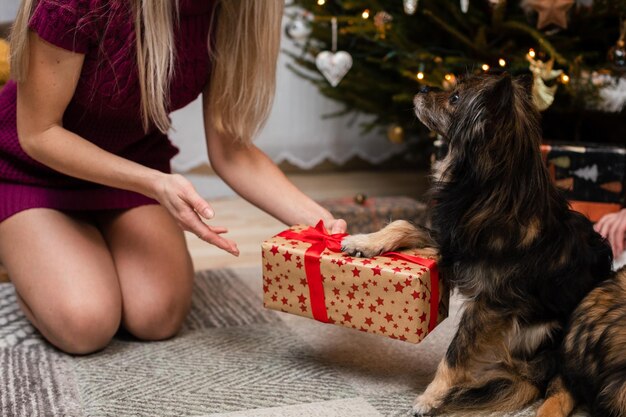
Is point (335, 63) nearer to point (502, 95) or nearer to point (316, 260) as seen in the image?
point (316, 260)

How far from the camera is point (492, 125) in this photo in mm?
1258

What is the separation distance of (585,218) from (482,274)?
0.26 m

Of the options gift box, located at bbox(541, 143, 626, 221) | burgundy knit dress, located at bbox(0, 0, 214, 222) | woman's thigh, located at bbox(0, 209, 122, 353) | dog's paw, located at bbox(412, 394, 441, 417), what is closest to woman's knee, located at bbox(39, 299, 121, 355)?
woman's thigh, located at bbox(0, 209, 122, 353)

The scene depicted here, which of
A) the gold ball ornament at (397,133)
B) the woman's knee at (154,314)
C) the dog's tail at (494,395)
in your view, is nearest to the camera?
the dog's tail at (494,395)

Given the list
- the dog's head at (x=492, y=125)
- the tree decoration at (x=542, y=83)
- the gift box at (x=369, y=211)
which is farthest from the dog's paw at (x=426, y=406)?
the gift box at (x=369, y=211)

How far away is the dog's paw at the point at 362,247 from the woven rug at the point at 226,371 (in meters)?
0.29

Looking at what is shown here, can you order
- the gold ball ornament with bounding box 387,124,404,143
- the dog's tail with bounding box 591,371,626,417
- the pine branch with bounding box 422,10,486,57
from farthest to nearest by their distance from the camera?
the gold ball ornament with bounding box 387,124,404,143, the pine branch with bounding box 422,10,486,57, the dog's tail with bounding box 591,371,626,417

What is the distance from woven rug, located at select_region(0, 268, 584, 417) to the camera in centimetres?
146

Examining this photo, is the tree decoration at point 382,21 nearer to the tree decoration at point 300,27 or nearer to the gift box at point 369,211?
the tree decoration at point 300,27

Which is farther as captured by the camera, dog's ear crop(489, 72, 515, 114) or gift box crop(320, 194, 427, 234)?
gift box crop(320, 194, 427, 234)

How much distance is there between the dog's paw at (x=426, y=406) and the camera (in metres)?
1.40

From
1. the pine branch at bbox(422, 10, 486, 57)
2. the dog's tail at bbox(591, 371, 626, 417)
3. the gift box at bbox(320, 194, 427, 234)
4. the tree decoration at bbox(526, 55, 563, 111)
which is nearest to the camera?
the dog's tail at bbox(591, 371, 626, 417)

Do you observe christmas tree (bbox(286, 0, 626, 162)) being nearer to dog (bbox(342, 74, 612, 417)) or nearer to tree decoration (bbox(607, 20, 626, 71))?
tree decoration (bbox(607, 20, 626, 71))

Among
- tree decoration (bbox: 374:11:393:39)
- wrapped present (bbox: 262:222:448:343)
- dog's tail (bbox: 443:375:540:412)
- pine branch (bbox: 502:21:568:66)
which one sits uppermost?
tree decoration (bbox: 374:11:393:39)
